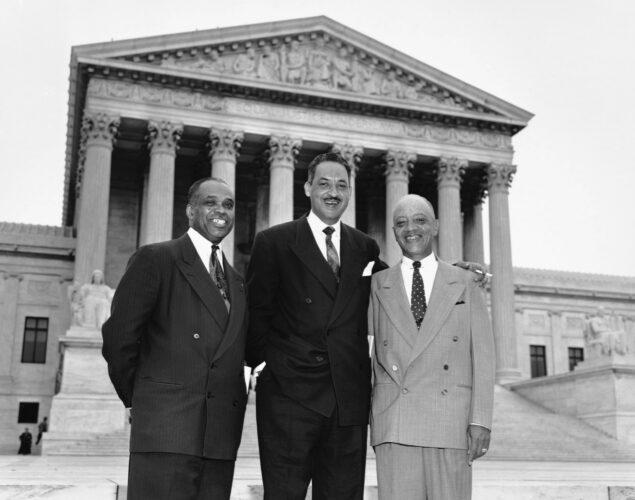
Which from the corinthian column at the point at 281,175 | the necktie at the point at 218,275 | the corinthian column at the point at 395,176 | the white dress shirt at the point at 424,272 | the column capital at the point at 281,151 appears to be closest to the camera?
the necktie at the point at 218,275

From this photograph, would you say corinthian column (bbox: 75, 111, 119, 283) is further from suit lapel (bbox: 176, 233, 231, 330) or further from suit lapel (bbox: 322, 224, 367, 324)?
suit lapel (bbox: 176, 233, 231, 330)

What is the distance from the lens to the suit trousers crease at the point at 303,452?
5715 mm

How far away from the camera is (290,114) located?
3972 cm

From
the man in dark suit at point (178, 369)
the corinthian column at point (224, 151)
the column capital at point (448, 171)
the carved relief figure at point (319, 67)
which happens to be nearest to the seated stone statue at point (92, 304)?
the corinthian column at point (224, 151)

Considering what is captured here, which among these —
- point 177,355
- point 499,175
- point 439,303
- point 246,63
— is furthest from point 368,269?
point 499,175

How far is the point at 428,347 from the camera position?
19.5 feet

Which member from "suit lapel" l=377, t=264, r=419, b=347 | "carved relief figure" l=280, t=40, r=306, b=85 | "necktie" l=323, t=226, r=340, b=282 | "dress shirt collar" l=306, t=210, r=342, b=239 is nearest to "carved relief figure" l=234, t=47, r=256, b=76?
"carved relief figure" l=280, t=40, r=306, b=85

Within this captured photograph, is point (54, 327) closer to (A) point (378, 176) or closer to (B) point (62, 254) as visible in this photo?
(B) point (62, 254)

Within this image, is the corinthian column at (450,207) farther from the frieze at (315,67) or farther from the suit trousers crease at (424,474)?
the suit trousers crease at (424,474)

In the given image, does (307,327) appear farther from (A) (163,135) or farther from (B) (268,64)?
(B) (268,64)

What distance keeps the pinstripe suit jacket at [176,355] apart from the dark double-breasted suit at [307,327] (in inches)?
11.4

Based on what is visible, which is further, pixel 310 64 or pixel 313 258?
pixel 310 64

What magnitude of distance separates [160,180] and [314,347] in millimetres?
31752

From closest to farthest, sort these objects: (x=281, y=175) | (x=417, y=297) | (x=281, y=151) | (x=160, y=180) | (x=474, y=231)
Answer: (x=417, y=297)
(x=160, y=180)
(x=281, y=175)
(x=281, y=151)
(x=474, y=231)
